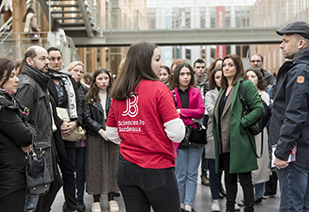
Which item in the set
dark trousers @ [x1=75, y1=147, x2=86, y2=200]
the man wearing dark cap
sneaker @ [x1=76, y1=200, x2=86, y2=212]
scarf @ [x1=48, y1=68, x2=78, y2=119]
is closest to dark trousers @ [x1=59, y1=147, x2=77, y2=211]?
sneaker @ [x1=76, y1=200, x2=86, y2=212]

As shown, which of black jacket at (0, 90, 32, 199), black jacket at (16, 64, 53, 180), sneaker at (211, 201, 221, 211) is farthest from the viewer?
sneaker at (211, 201, 221, 211)

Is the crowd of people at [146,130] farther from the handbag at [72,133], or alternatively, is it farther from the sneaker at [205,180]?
the sneaker at [205,180]

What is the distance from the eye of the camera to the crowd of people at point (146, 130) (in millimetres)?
2443

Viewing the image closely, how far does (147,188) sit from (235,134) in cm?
198

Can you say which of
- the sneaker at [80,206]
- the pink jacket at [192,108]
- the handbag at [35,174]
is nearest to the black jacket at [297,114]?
the pink jacket at [192,108]

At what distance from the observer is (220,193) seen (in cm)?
545

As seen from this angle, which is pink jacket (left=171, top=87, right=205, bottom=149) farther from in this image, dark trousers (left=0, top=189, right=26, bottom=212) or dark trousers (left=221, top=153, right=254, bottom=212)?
dark trousers (left=0, top=189, right=26, bottom=212)

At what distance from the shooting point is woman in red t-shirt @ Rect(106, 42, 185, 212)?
2412mm

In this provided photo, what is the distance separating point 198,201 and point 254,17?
12813mm

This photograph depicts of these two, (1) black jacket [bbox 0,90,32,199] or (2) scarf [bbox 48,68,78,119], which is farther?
(2) scarf [bbox 48,68,78,119]

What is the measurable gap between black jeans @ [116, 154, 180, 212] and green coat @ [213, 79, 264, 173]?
176 centimetres

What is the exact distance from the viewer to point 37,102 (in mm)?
3557

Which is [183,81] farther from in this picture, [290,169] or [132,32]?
[132,32]

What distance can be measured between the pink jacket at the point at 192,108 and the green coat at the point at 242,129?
58cm
